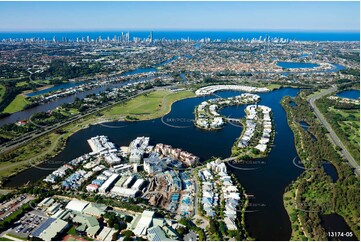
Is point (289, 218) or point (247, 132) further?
point (247, 132)

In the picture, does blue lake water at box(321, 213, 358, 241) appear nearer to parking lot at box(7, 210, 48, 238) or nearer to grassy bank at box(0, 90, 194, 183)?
parking lot at box(7, 210, 48, 238)

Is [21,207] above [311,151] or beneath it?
beneath

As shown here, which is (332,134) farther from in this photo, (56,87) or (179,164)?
(56,87)

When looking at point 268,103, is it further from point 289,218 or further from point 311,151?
point 289,218

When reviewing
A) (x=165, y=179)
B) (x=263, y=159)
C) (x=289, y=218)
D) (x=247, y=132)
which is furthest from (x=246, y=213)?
(x=247, y=132)

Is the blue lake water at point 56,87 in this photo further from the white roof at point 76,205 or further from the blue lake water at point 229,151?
the white roof at point 76,205

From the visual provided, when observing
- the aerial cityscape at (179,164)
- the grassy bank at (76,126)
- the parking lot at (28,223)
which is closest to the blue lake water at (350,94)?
the aerial cityscape at (179,164)
